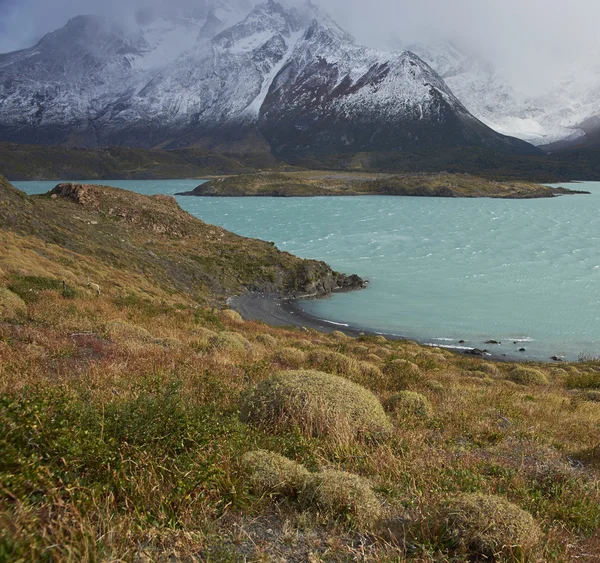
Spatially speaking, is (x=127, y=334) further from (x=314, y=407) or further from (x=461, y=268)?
(x=461, y=268)

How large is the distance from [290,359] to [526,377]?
44.6 feet

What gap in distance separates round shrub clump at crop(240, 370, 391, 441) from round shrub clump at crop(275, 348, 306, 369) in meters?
5.70

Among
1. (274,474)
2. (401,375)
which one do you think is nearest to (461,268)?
(401,375)

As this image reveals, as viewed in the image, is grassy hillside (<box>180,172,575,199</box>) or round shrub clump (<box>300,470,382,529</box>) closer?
round shrub clump (<box>300,470,382,529</box>)

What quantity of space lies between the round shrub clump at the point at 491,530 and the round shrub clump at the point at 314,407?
2.57 meters

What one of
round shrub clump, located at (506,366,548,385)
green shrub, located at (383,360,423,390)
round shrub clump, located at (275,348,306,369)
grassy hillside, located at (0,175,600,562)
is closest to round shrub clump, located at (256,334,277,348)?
round shrub clump, located at (275,348,306,369)

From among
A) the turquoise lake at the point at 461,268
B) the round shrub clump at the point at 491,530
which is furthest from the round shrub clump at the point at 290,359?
the turquoise lake at the point at 461,268

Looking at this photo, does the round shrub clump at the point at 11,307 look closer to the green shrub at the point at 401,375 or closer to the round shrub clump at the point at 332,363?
the round shrub clump at the point at 332,363

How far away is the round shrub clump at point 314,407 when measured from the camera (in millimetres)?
7625

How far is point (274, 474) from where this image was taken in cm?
562

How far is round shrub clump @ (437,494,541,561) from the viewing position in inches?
183

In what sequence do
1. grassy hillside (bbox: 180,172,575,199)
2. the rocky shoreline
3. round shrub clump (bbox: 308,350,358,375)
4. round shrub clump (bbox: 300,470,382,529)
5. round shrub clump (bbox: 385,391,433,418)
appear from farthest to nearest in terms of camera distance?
grassy hillside (bbox: 180,172,575,199) < the rocky shoreline < round shrub clump (bbox: 308,350,358,375) < round shrub clump (bbox: 385,391,433,418) < round shrub clump (bbox: 300,470,382,529)

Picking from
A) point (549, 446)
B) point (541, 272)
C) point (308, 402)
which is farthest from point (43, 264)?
point (541, 272)

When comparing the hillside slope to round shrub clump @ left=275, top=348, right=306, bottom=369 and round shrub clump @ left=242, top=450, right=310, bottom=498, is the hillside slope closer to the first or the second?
round shrub clump @ left=275, top=348, right=306, bottom=369
